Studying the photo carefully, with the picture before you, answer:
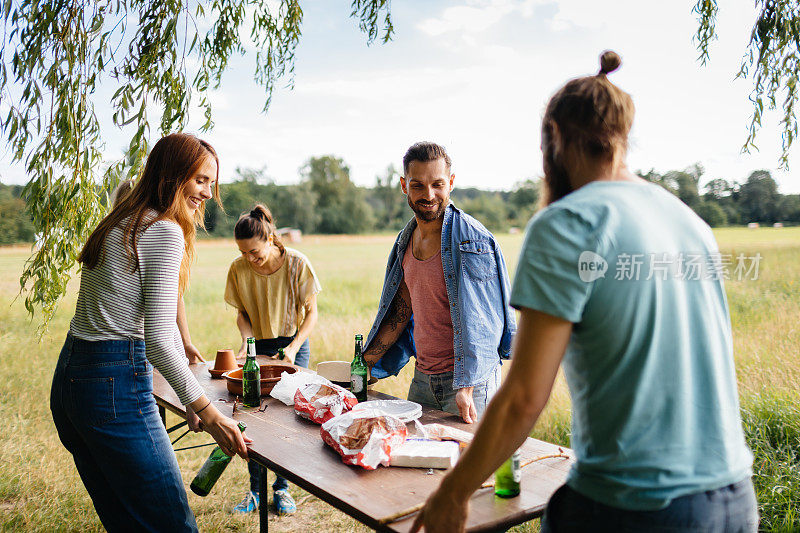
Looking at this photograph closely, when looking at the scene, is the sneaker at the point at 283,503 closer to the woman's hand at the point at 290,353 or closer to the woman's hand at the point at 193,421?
the woman's hand at the point at 290,353

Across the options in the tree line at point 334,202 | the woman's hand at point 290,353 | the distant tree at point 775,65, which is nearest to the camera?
the distant tree at point 775,65

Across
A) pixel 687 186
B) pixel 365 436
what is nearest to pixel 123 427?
pixel 365 436

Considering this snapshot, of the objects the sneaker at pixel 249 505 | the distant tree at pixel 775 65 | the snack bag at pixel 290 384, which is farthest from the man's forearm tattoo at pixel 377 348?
the distant tree at pixel 775 65

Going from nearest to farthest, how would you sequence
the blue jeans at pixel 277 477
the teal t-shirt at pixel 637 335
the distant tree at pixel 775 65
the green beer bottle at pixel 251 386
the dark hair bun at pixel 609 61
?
the teal t-shirt at pixel 637 335 → the dark hair bun at pixel 609 61 → the green beer bottle at pixel 251 386 → the distant tree at pixel 775 65 → the blue jeans at pixel 277 477

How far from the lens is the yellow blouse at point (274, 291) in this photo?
4270mm

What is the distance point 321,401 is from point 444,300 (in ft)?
2.80

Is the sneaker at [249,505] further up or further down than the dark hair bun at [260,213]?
A: further down

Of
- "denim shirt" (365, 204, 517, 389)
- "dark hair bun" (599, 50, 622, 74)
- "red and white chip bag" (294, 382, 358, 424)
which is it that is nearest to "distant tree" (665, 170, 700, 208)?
"denim shirt" (365, 204, 517, 389)

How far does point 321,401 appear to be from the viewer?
2.56 m

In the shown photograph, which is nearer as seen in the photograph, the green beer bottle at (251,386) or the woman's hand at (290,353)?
the green beer bottle at (251,386)

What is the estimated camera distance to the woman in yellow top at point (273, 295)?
4227 mm

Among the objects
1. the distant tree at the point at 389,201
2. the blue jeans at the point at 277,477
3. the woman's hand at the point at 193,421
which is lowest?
the blue jeans at the point at 277,477

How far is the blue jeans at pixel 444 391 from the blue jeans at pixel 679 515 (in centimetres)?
160

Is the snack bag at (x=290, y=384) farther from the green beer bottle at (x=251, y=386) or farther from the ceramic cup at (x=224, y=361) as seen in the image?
the ceramic cup at (x=224, y=361)
